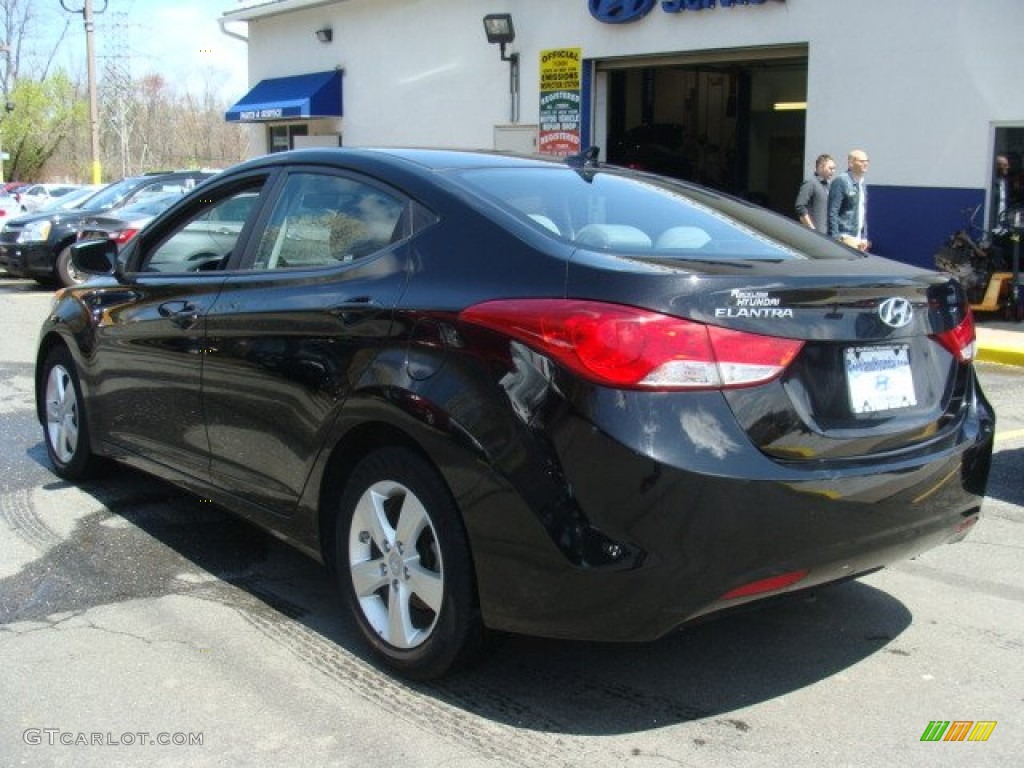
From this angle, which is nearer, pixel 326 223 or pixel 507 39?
pixel 326 223

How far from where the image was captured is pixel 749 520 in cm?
291

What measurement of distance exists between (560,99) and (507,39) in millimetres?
1279

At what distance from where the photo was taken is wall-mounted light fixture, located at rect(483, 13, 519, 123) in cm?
1697

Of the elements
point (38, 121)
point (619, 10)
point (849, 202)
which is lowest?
point (849, 202)

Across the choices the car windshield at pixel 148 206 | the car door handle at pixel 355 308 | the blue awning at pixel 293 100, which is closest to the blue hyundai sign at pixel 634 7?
the car windshield at pixel 148 206

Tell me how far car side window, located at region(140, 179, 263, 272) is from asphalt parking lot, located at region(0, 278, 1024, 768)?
1219 mm

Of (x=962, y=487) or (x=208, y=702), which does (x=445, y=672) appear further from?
(x=962, y=487)

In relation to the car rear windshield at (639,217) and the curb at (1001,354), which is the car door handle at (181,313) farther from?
the curb at (1001,354)

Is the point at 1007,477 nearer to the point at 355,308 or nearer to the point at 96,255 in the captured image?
the point at 355,308

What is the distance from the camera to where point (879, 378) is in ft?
10.6

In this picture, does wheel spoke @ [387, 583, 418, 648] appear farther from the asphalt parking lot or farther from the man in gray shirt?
the man in gray shirt

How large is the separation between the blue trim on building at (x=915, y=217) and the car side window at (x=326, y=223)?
33.0ft

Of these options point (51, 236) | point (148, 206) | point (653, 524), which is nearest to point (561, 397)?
point (653, 524)

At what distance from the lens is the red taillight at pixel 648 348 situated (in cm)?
288
